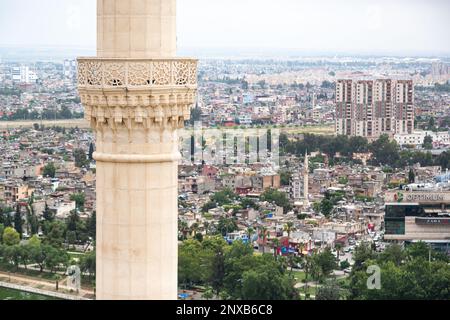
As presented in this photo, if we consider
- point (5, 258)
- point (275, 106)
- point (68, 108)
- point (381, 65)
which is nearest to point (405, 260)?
point (5, 258)

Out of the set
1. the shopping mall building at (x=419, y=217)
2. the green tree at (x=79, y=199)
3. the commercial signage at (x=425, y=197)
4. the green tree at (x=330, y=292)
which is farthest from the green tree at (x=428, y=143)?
the green tree at (x=330, y=292)

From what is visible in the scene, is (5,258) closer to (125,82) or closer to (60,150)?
(125,82)

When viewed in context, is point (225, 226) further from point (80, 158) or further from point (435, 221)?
point (80, 158)

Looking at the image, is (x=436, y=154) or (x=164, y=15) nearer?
(x=164, y=15)

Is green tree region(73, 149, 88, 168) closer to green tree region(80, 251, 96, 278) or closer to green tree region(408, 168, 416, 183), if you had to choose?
green tree region(408, 168, 416, 183)

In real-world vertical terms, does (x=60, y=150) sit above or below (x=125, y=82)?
below

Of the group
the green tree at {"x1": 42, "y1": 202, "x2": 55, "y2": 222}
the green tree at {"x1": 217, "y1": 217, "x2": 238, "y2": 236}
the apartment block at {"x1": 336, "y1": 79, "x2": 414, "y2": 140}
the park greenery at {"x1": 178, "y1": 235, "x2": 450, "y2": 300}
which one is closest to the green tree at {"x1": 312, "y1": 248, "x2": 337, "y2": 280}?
the park greenery at {"x1": 178, "y1": 235, "x2": 450, "y2": 300}

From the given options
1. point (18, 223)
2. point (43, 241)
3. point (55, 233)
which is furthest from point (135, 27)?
point (18, 223)
